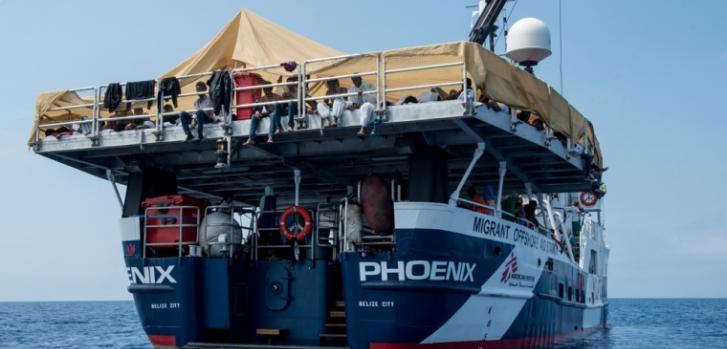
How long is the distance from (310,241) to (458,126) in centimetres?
403

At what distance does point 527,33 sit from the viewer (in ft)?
69.6

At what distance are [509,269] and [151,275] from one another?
718cm

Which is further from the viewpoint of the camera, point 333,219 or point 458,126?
point 333,219

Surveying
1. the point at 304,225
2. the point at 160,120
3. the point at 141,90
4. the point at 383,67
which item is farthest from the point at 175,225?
the point at 383,67

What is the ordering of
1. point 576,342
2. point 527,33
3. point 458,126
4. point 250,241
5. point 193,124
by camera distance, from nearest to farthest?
1. point 458,126
2. point 193,124
3. point 250,241
4. point 527,33
5. point 576,342

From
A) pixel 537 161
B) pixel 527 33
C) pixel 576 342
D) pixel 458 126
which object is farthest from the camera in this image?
pixel 576 342

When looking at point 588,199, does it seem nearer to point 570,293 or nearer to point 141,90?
point 570,293

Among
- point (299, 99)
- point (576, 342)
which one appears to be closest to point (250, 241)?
point (299, 99)

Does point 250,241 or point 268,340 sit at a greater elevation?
point 250,241

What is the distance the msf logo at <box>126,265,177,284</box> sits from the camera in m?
17.0

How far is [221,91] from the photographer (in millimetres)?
16562

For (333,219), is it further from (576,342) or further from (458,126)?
(576,342)

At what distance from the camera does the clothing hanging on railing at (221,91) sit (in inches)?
649

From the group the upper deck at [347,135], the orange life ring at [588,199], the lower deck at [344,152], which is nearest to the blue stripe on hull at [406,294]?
the lower deck at [344,152]
